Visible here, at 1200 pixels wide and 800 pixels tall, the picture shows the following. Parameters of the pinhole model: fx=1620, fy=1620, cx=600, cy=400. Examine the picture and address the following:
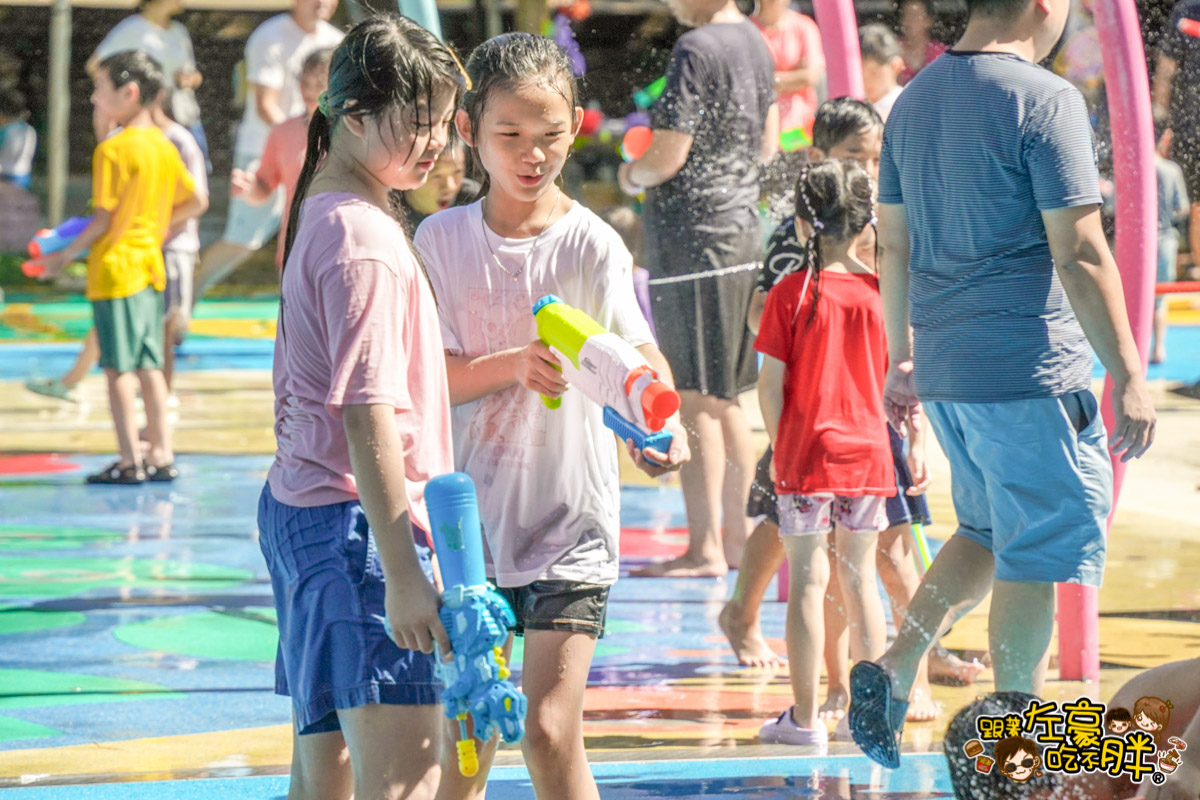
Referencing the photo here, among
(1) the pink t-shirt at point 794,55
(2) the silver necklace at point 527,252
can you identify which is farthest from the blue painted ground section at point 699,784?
(1) the pink t-shirt at point 794,55

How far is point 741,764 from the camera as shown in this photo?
3.86 metres

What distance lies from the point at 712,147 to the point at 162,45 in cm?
608

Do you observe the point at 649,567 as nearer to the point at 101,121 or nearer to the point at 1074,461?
the point at 1074,461

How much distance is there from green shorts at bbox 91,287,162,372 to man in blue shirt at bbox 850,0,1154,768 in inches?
191

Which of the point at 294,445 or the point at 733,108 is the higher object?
the point at 733,108

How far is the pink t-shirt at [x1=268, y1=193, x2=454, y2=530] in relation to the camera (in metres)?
2.37

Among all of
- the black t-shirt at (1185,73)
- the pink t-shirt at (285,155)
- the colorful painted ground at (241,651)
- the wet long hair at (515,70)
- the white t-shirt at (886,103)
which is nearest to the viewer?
the wet long hair at (515,70)

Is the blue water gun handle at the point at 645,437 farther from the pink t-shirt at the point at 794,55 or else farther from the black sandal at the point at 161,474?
the black sandal at the point at 161,474

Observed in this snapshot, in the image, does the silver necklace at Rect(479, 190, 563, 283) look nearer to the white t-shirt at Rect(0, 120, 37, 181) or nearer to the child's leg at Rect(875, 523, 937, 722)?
the child's leg at Rect(875, 523, 937, 722)

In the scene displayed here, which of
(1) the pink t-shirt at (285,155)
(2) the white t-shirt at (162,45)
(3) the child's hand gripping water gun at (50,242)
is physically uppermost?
(2) the white t-shirt at (162,45)

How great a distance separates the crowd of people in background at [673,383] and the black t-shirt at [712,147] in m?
0.03

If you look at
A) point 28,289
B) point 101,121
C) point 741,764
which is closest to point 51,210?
A: point 28,289

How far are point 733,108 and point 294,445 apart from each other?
3580mm

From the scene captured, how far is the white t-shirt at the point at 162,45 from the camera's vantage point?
10.8 m
